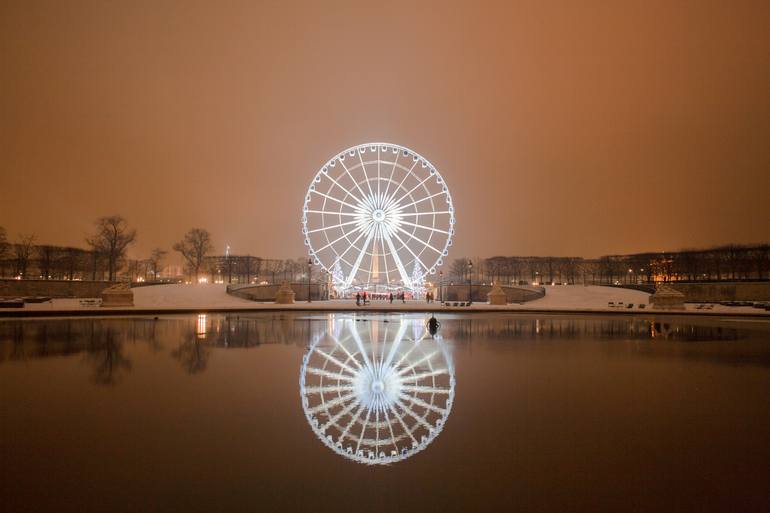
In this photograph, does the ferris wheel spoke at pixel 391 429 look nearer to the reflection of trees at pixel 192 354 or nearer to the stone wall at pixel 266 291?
the reflection of trees at pixel 192 354

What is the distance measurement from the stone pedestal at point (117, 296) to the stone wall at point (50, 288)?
15.3 m

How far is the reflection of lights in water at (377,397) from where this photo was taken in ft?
18.6

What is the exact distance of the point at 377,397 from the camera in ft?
25.2

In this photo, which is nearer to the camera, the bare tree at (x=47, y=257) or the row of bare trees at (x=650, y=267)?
the bare tree at (x=47, y=257)

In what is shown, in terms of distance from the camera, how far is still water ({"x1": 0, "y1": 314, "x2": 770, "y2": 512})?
14.1 feet

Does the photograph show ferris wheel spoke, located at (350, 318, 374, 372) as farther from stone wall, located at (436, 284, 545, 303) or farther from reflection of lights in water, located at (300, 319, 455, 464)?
stone wall, located at (436, 284, 545, 303)

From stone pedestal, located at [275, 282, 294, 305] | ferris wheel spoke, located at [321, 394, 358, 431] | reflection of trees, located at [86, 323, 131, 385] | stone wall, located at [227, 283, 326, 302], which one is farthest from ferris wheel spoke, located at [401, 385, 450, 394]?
stone wall, located at [227, 283, 326, 302]

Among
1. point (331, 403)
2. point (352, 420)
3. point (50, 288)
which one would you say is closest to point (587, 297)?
Result: point (331, 403)

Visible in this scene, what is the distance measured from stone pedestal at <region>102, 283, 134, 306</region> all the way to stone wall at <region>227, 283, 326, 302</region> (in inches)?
561

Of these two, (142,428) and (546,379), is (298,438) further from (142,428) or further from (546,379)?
(546,379)

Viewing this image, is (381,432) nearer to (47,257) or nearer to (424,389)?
(424,389)

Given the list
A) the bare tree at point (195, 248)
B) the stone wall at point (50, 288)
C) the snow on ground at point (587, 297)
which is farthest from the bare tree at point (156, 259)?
the snow on ground at point (587, 297)

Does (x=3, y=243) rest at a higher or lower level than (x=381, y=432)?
higher

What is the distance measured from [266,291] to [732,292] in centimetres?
4456
